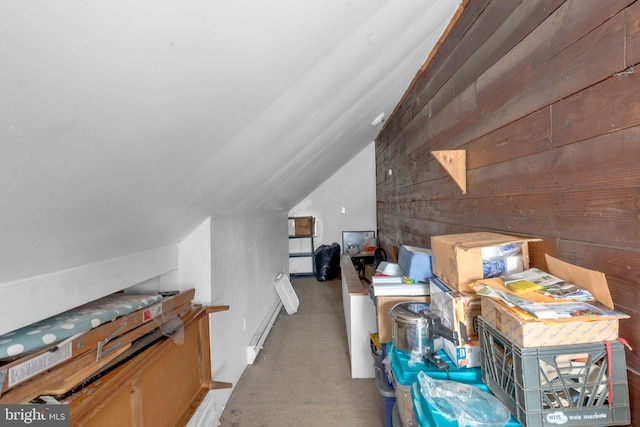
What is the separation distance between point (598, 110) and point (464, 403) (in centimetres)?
84

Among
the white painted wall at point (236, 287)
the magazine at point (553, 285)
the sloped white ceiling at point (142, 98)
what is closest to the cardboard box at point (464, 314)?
the magazine at point (553, 285)

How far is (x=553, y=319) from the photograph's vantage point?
66cm

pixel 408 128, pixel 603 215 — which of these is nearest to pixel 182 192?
pixel 603 215

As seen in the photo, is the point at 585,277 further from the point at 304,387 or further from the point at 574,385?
the point at 304,387

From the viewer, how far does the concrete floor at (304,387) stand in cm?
194

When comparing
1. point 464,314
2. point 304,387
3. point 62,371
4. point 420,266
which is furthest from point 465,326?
point 304,387

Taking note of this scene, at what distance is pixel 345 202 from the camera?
5637 millimetres

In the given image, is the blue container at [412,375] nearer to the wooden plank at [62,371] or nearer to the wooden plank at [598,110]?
the wooden plank at [598,110]

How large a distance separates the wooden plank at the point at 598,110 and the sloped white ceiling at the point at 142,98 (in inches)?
26.0

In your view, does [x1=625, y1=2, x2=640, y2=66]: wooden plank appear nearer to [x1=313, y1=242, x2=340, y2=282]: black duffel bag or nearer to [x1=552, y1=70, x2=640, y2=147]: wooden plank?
[x1=552, y1=70, x2=640, y2=147]: wooden plank

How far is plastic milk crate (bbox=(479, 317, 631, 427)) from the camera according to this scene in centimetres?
65

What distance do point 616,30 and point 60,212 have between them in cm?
140

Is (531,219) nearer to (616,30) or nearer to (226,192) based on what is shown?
(616,30)

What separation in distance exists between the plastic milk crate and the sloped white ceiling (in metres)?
0.94
